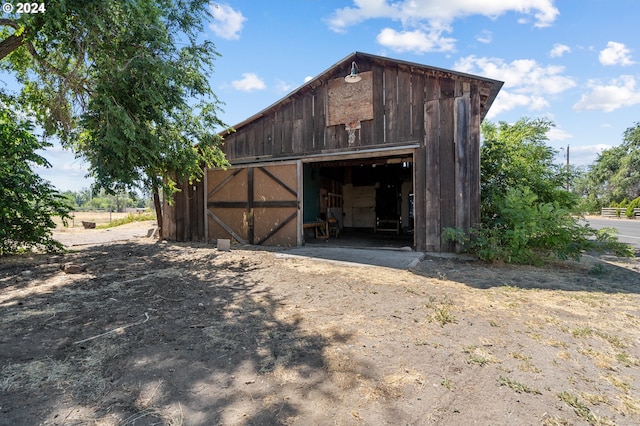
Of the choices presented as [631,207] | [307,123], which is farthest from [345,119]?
[631,207]

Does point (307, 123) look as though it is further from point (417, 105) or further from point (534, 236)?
point (534, 236)

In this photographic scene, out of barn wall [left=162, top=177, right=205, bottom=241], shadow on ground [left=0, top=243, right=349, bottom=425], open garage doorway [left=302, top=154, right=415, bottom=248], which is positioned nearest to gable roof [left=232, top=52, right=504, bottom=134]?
barn wall [left=162, top=177, right=205, bottom=241]

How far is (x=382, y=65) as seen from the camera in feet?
23.7

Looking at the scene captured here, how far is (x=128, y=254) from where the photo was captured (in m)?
7.31

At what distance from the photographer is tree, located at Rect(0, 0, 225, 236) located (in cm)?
507

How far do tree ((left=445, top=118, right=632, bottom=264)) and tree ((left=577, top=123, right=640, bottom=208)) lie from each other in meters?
28.0

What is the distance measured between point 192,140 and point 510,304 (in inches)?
318

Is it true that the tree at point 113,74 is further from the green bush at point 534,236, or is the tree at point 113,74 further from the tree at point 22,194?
the green bush at point 534,236

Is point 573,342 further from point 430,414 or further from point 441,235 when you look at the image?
point 441,235

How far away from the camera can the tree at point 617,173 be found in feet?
100

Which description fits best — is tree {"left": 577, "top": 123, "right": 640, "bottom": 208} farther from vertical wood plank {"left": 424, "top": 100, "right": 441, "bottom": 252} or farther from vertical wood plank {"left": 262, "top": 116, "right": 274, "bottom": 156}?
vertical wood plank {"left": 262, "top": 116, "right": 274, "bottom": 156}

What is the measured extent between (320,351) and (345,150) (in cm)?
593

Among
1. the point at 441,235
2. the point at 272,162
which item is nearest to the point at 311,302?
the point at 441,235

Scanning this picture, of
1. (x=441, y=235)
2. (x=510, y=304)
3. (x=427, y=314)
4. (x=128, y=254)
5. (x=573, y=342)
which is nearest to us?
(x=573, y=342)
